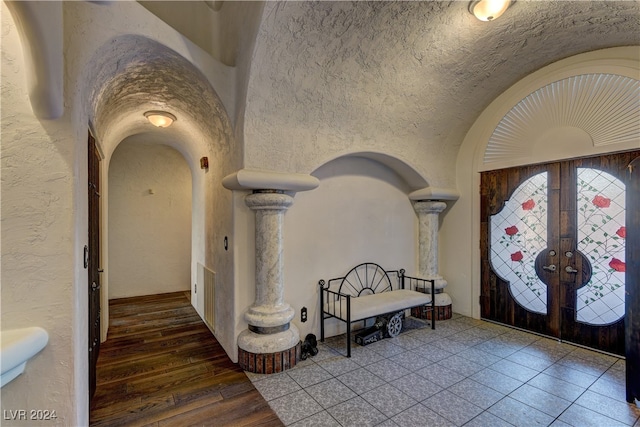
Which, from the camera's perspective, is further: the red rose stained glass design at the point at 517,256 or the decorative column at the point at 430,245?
the decorative column at the point at 430,245

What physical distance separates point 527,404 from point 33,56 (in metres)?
3.49

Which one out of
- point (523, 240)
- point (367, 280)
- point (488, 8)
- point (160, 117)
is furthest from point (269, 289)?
point (523, 240)

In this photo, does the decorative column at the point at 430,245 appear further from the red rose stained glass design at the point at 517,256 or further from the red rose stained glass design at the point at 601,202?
the red rose stained glass design at the point at 601,202

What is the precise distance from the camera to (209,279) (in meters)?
3.56

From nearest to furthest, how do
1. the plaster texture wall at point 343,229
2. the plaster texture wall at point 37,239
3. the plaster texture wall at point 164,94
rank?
1. the plaster texture wall at point 37,239
2. the plaster texture wall at point 164,94
3. the plaster texture wall at point 343,229

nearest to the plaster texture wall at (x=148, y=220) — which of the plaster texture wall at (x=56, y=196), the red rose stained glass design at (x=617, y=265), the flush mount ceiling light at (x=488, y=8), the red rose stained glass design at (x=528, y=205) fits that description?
the plaster texture wall at (x=56, y=196)

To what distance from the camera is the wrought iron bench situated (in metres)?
3.00

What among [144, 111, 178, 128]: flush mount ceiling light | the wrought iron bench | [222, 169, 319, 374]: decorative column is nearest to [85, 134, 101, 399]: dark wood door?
[144, 111, 178, 128]: flush mount ceiling light

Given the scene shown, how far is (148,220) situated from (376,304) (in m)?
4.56

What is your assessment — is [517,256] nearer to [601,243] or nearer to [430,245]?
[601,243]

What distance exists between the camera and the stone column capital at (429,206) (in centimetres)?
399

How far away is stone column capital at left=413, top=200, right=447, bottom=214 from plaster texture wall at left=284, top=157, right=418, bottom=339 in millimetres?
126

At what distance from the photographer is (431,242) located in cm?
405

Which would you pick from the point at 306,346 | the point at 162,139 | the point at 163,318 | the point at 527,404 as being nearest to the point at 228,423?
the point at 306,346
